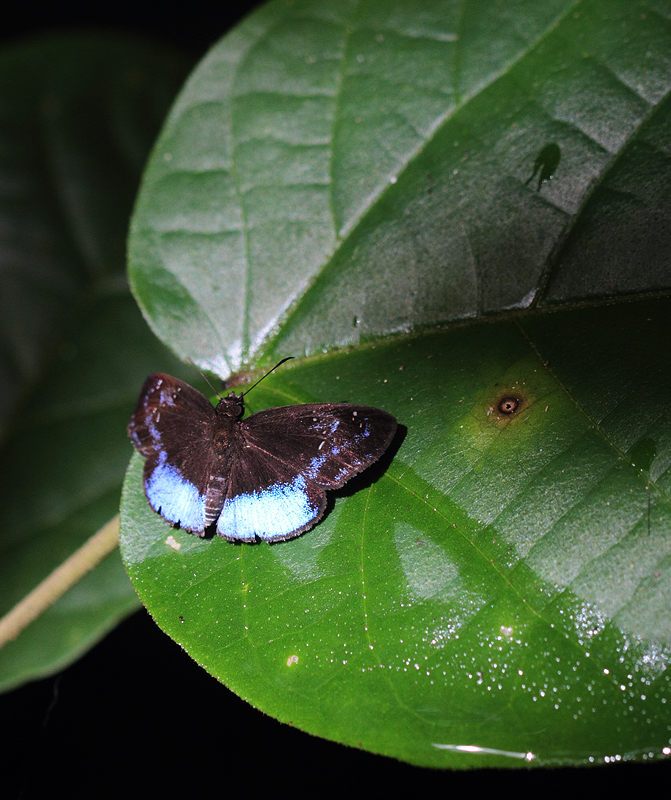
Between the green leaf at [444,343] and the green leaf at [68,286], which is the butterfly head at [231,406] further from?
the green leaf at [68,286]

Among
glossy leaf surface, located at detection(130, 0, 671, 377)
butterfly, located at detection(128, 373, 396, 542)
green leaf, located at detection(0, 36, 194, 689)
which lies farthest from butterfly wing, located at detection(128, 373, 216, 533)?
green leaf, located at detection(0, 36, 194, 689)

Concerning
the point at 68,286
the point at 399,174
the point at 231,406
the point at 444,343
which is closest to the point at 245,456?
the point at 231,406

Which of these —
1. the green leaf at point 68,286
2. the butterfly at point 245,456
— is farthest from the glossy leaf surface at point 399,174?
the green leaf at point 68,286

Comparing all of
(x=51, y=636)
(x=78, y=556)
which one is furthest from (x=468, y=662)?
(x=51, y=636)

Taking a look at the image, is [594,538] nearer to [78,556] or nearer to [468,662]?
[468,662]

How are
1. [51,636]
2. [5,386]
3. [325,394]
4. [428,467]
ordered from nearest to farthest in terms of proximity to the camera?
[428,467] → [325,394] → [51,636] → [5,386]

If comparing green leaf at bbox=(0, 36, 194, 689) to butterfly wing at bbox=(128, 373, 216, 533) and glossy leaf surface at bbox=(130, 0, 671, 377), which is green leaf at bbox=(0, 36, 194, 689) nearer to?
butterfly wing at bbox=(128, 373, 216, 533)

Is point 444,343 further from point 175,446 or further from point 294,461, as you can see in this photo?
point 175,446
